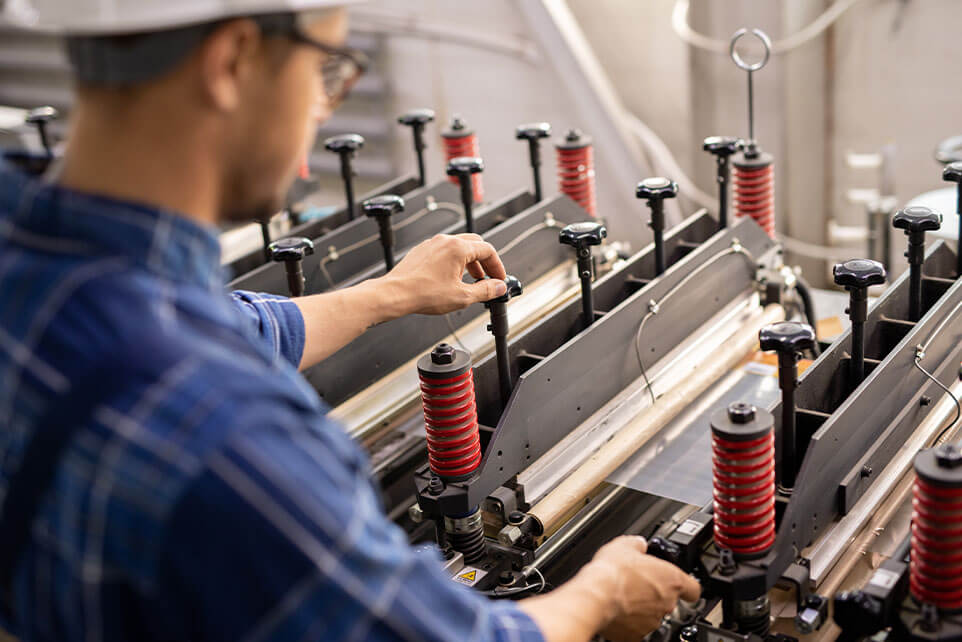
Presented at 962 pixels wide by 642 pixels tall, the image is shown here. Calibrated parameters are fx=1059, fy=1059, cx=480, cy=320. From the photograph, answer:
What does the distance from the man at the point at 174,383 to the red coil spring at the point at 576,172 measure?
174cm

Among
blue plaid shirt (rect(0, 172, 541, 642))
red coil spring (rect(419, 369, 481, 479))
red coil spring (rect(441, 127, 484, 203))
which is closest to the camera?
blue plaid shirt (rect(0, 172, 541, 642))

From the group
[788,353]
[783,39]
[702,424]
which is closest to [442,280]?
[788,353]

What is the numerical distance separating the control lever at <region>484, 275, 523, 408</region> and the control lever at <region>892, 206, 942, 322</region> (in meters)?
0.64

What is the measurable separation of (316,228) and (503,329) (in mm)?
1095

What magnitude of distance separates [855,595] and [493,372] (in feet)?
2.23

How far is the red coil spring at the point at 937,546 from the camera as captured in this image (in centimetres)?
124

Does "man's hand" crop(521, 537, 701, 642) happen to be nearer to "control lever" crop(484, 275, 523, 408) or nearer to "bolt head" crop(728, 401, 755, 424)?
"bolt head" crop(728, 401, 755, 424)

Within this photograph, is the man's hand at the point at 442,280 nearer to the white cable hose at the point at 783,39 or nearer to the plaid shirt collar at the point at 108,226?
the plaid shirt collar at the point at 108,226

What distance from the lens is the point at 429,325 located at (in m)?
2.24

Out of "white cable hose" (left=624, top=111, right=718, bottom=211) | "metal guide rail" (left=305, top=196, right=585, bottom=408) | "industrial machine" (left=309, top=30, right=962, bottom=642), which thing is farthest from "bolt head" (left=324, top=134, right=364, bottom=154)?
"white cable hose" (left=624, top=111, right=718, bottom=211)

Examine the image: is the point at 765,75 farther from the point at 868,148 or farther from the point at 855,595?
the point at 855,595

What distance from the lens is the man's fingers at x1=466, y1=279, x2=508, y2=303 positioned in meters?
1.61

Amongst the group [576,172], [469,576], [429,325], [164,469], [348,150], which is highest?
[164,469]

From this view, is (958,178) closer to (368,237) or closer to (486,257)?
(486,257)
